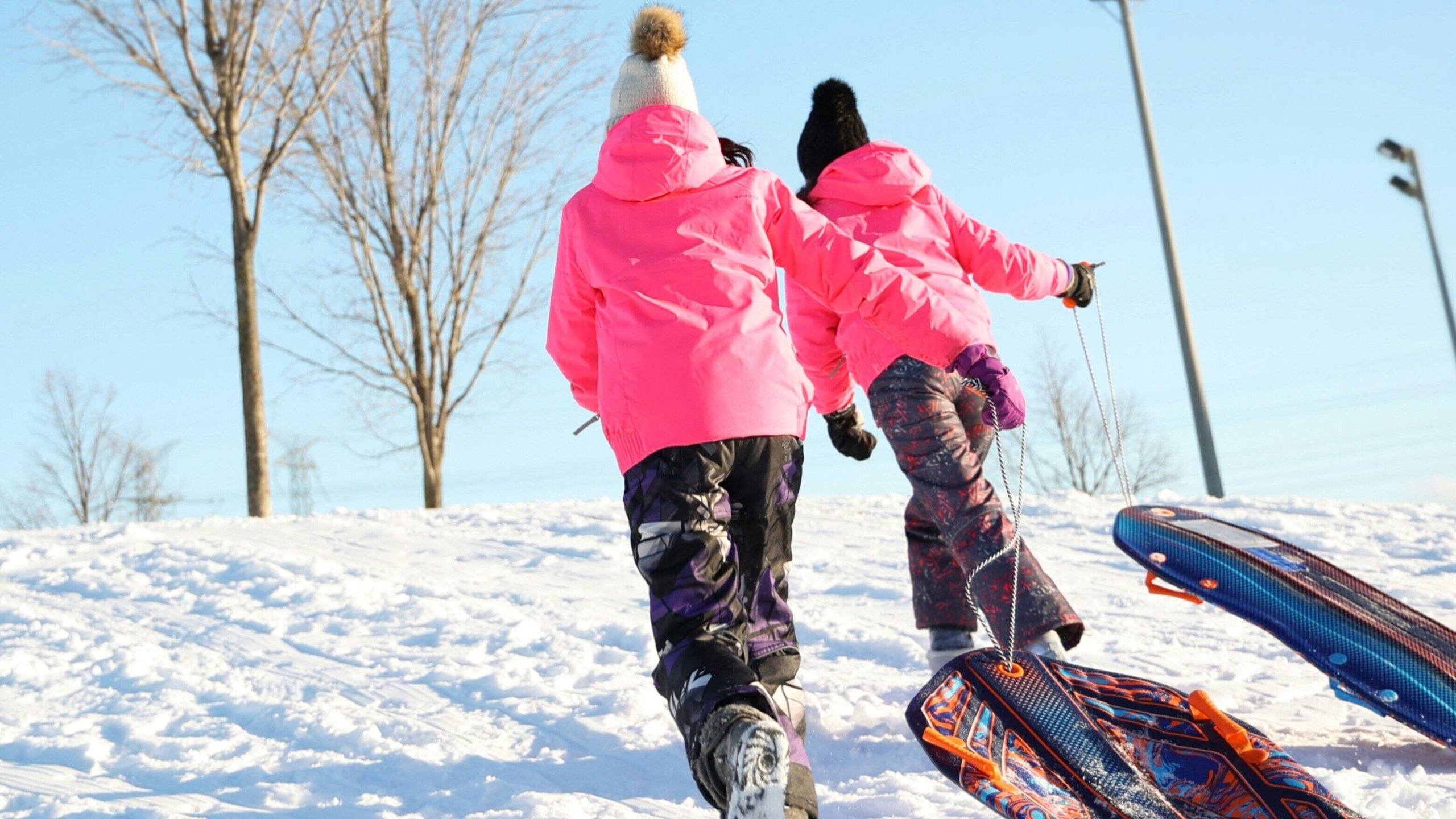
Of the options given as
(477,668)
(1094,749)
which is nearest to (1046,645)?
(1094,749)

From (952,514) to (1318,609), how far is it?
0.98 metres

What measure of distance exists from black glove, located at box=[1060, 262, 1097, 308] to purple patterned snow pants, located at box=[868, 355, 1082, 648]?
626 mm

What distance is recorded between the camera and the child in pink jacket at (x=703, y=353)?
2.22m

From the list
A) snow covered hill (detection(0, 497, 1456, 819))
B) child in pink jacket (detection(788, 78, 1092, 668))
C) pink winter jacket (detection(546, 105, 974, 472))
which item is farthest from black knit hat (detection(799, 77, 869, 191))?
snow covered hill (detection(0, 497, 1456, 819))

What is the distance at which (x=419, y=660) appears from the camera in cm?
416

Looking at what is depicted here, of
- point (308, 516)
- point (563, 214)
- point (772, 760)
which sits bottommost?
point (772, 760)

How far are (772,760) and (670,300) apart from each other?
98 centimetres

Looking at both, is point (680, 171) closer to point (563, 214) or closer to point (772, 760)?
point (563, 214)

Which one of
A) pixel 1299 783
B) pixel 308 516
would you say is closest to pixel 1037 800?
pixel 1299 783

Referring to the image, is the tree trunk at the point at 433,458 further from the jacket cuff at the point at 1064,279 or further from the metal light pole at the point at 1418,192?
the metal light pole at the point at 1418,192

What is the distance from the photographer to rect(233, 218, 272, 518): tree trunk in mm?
9133

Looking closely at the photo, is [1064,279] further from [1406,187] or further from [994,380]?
[1406,187]

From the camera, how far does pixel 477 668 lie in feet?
13.1

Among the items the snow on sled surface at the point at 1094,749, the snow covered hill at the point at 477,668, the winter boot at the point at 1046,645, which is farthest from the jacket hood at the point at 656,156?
the winter boot at the point at 1046,645
